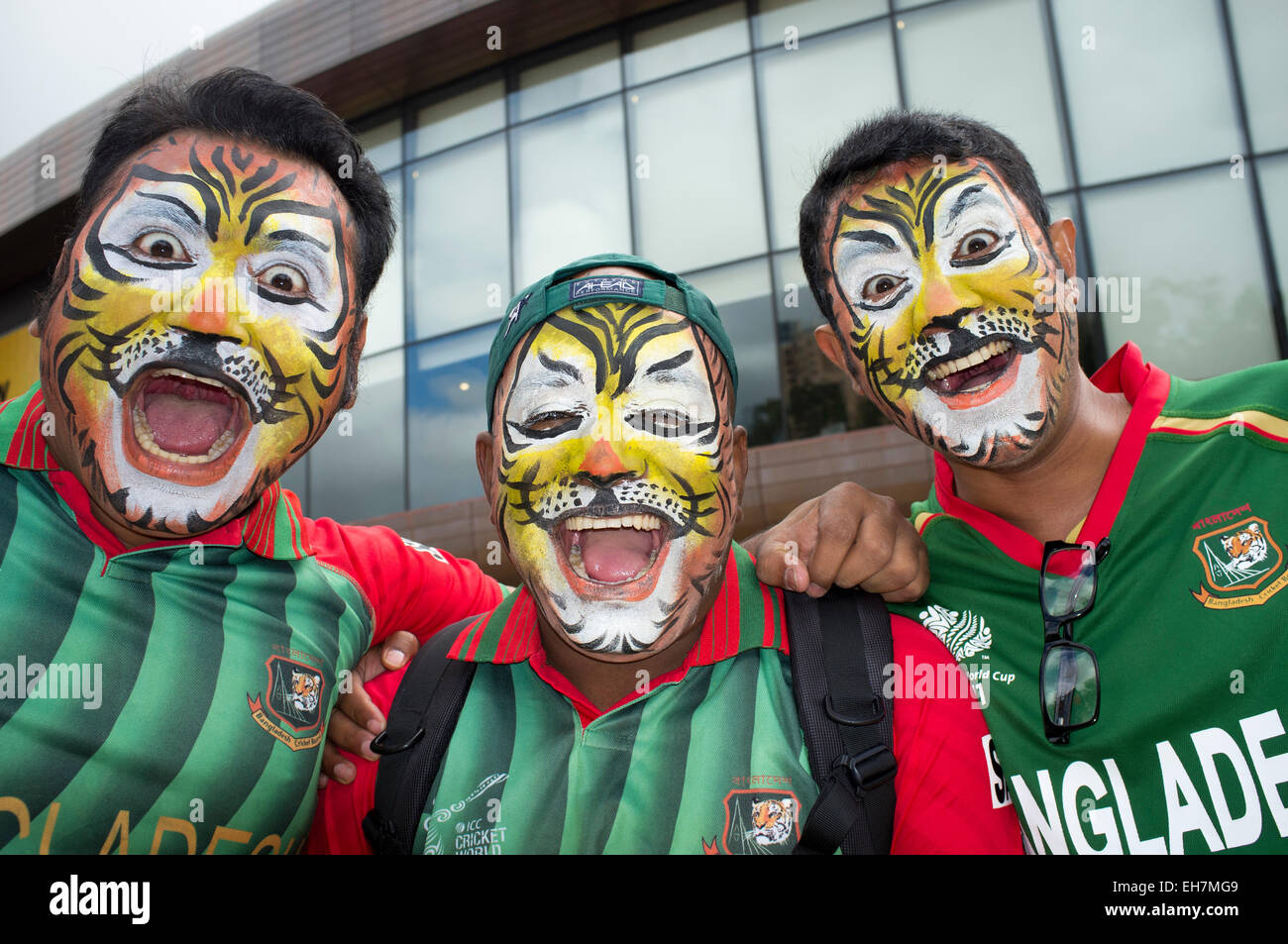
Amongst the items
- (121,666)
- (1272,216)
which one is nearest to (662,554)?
(121,666)

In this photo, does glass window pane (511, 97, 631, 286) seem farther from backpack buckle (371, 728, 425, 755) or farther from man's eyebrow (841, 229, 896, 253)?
backpack buckle (371, 728, 425, 755)

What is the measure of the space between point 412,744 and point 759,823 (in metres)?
0.98

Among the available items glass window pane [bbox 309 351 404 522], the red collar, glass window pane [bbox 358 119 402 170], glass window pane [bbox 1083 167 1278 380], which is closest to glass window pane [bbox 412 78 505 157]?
glass window pane [bbox 358 119 402 170]

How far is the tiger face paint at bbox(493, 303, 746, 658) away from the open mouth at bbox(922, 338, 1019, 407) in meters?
0.65

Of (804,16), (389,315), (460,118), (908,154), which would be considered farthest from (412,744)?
(460,118)

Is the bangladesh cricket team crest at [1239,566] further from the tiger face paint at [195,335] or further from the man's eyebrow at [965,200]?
the tiger face paint at [195,335]

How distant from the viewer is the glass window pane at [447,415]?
1124 centimetres

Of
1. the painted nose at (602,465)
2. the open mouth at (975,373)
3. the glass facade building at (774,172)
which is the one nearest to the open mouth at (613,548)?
the painted nose at (602,465)

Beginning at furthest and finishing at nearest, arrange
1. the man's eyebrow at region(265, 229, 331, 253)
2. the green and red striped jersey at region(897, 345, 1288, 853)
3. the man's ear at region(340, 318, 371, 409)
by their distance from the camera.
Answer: the man's ear at region(340, 318, 371, 409) < the man's eyebrow at region(265, 229, 331, 253) < the green and red striped jersey at region(897, 345, 1288, 853)

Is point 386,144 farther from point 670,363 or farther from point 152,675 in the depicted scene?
point 152,675

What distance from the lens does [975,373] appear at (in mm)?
2621

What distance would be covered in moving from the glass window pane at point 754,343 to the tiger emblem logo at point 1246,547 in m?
7.64

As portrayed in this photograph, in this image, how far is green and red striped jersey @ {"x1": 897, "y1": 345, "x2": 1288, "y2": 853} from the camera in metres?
2.07

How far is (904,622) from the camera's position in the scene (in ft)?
8.37
